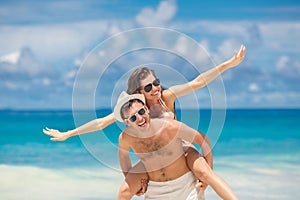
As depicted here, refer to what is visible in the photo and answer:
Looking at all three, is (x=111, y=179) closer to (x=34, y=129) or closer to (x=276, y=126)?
(x=34, y=129)

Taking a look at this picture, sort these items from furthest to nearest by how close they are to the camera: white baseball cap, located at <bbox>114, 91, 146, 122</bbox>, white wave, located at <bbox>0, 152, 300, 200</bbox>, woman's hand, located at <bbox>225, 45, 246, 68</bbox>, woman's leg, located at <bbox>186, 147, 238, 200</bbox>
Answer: white wave, located at <bbox>0, 152, 300, 200</bbox>
woman's hand, located at <bbox>225, 45, 246, 68</bbox>
woman's leg, located at <bbox>186, 147, 238, 200</bbox>
white baseball cap, located at <bbox>114, 91, 146, 122</bbox>

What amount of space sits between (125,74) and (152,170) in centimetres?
82

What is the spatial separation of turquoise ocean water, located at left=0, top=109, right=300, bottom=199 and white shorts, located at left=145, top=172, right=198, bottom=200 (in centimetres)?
43

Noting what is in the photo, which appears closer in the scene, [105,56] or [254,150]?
[105,56]

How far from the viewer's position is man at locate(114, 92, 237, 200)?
5176 millimetres

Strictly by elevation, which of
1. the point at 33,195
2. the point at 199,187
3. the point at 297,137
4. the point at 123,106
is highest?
the point at 297,137

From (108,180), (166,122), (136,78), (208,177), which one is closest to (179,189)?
(208,177)

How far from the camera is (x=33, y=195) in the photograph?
10156 millimetres

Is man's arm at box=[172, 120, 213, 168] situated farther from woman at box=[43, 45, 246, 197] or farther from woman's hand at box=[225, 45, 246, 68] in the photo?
woman's hand at box=[225, 45, 246, 68]

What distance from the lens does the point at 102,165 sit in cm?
1276

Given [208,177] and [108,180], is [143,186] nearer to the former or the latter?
[208,177]

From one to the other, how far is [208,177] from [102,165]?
760cm

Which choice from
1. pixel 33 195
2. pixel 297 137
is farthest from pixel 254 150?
pixel 33 195

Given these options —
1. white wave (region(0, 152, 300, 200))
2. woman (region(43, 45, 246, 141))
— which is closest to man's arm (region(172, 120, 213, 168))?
woman (region(43, 45, 246, 141))
